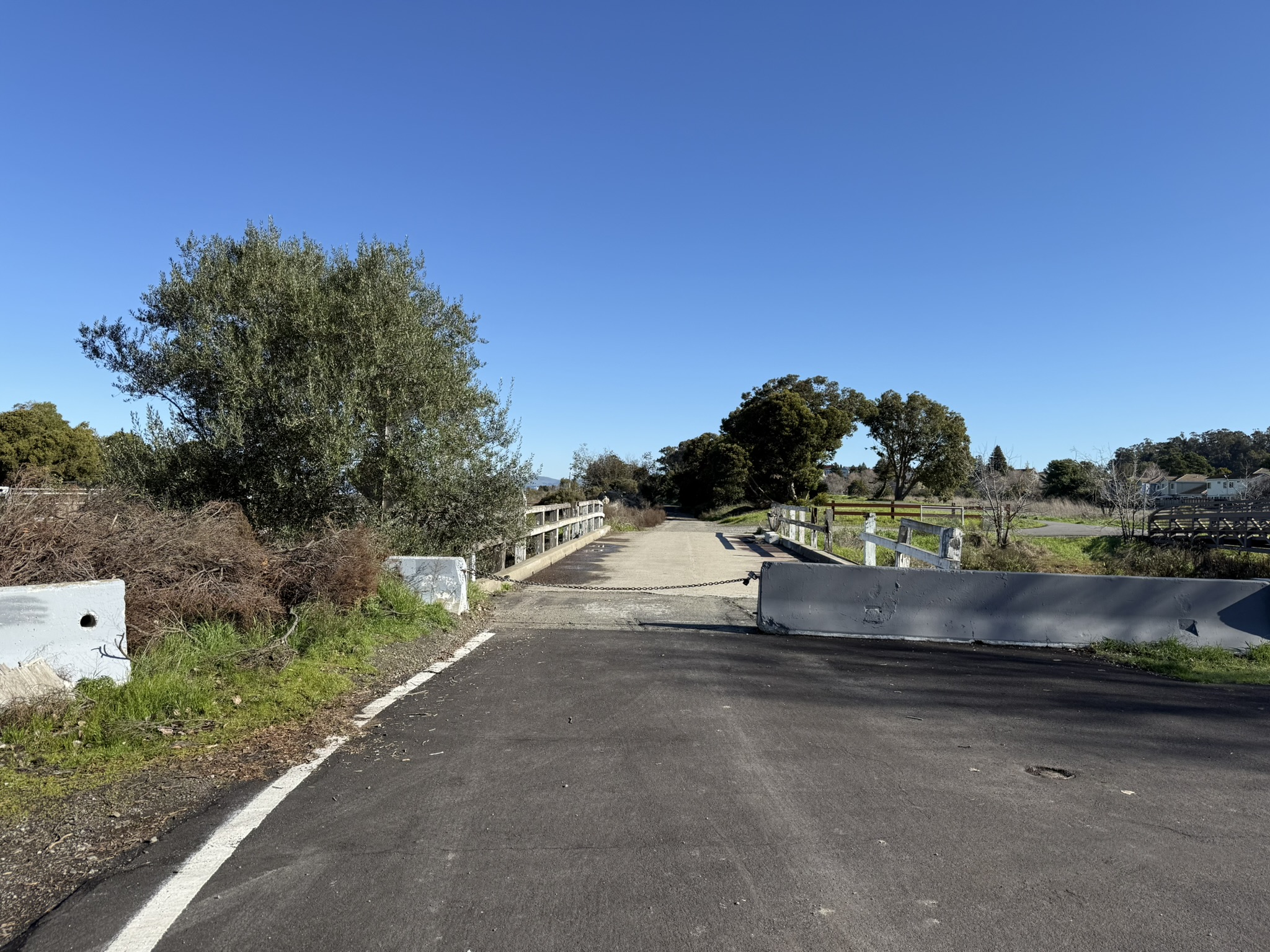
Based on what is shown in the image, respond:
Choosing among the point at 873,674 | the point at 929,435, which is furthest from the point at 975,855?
the point at 929,435

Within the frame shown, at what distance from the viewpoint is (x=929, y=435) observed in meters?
54.9

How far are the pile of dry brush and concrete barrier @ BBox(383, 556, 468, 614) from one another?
0.82 meters

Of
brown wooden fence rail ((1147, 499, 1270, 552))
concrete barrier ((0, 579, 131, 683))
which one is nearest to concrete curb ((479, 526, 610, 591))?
concrete barrier ((0, 579, 131, 683))

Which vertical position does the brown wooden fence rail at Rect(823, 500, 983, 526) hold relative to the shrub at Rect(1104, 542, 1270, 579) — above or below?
above

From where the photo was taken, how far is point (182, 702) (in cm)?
576

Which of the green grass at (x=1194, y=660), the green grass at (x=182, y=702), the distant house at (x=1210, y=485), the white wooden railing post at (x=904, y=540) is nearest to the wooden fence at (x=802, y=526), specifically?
the white wooden railing post at (x=904, y=540)

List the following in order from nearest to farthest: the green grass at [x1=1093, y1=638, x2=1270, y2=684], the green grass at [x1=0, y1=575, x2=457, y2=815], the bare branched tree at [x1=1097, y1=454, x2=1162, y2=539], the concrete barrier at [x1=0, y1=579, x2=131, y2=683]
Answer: the green grass at [x1=0, y1=575, x2=457, y2=815] → the concrete barrier at [x1=0, y1=579, x2=131, y2=683] → the green grass at [x1=1093, y1=638, x2=1270, y2=684] → the bare branched tree at [x1=1097, y1=454, x2=1162, y2=539]

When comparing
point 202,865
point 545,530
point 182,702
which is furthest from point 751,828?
point 545,530

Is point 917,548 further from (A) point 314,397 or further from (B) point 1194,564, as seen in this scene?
(B) point 1194,564

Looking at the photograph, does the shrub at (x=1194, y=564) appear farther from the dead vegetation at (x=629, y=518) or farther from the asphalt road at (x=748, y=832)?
the dead vegetation at (x=629, y=518)

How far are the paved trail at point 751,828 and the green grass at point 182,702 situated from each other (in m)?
0.90

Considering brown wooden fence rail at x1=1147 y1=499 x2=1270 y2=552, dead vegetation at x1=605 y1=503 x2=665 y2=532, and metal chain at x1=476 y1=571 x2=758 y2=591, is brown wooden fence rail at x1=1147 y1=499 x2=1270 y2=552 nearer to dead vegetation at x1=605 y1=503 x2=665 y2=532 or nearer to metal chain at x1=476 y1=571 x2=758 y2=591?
metal chain at x1=476 y1=571 x2=758 y2=591

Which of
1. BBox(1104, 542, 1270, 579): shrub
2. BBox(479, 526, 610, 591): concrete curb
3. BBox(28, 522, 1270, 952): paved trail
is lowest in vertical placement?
BBox(1104, 542, 1270, 579): shrub

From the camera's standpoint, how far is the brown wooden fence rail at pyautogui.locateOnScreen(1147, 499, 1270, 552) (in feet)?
85.0
